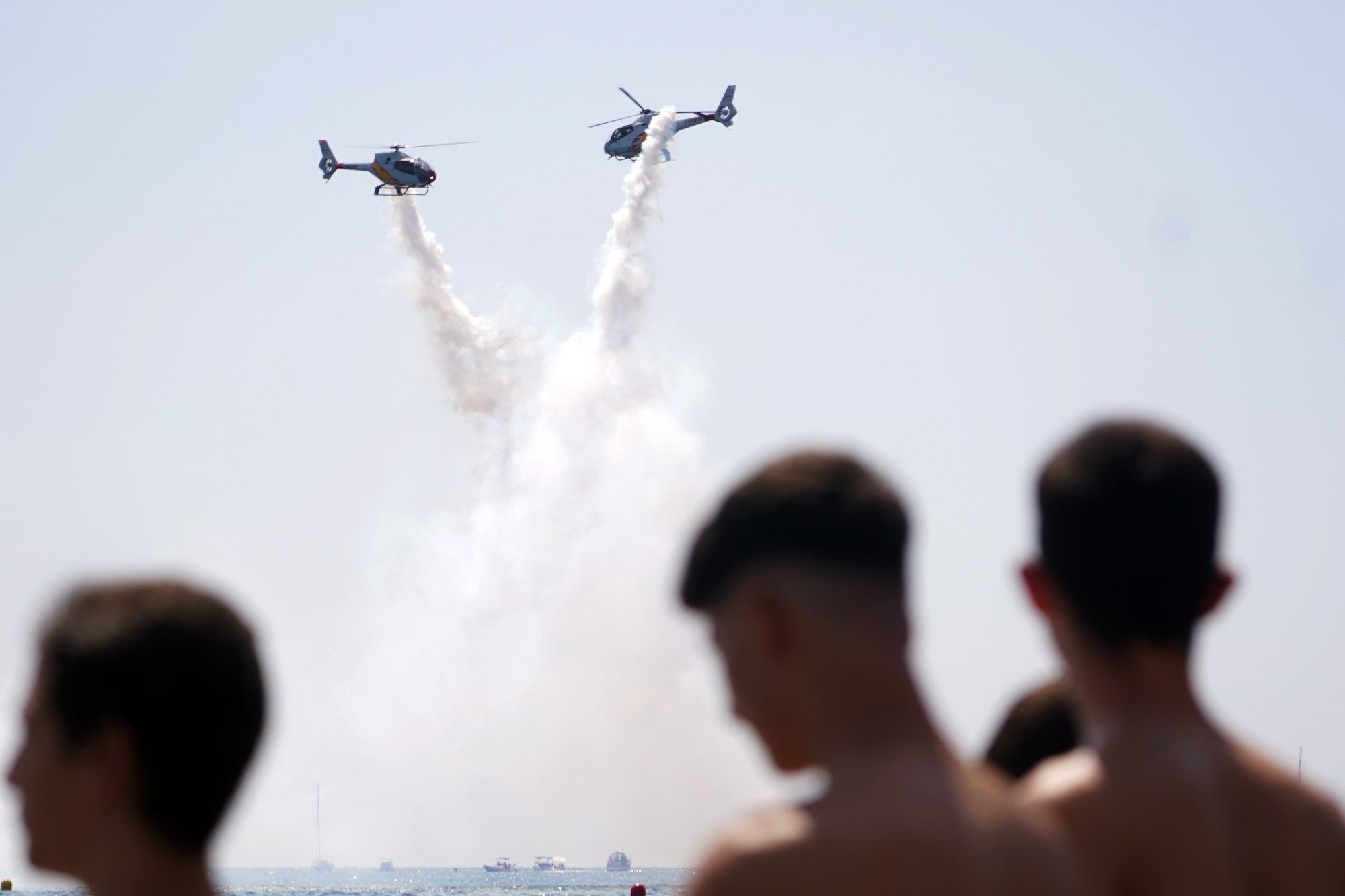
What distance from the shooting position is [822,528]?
3604 millimetres

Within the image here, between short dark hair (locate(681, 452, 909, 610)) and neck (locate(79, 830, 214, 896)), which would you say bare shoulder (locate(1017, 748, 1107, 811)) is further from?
neck (locate(79, 830, 214, 896))

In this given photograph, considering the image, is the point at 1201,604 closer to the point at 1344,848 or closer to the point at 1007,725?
the point at 1344,848

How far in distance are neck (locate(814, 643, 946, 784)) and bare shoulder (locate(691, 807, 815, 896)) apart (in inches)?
9.1

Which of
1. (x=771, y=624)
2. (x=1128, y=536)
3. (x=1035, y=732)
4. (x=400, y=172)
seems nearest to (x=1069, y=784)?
(x=1128, y=536)

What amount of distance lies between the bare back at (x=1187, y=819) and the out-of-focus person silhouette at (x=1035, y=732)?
1041 mm

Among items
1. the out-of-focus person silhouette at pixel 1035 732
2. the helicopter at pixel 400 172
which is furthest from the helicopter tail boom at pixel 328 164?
the out-of-focus person silhouette at pixel 1035 732

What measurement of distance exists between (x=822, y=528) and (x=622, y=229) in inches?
3636

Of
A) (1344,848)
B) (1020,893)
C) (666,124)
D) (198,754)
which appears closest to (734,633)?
(1020,893)

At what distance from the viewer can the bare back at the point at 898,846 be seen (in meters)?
3.25

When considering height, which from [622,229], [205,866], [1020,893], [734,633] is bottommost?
[1020,893]

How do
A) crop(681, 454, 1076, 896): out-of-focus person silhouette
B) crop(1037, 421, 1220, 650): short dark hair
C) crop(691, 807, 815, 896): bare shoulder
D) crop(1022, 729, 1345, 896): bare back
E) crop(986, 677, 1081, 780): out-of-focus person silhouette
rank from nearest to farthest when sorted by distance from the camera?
crop(691, 807, 815, 896): bare shoulder, crop(681, 454, 1076, 896): out-of-focus person silhouette, crop(1022, 729, 1345, 896): bare back, crop(1037, 421, 1220, 650): short dark hair, crop(986, 677, 1081, 780): out-of-focus person silhouette

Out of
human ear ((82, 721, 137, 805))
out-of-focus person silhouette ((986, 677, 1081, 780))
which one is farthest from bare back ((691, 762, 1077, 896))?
out-of-focus person silhouette ((986, 677, 1081, 780))

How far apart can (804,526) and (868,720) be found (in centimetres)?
40

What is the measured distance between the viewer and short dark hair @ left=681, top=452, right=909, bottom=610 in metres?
3.60
